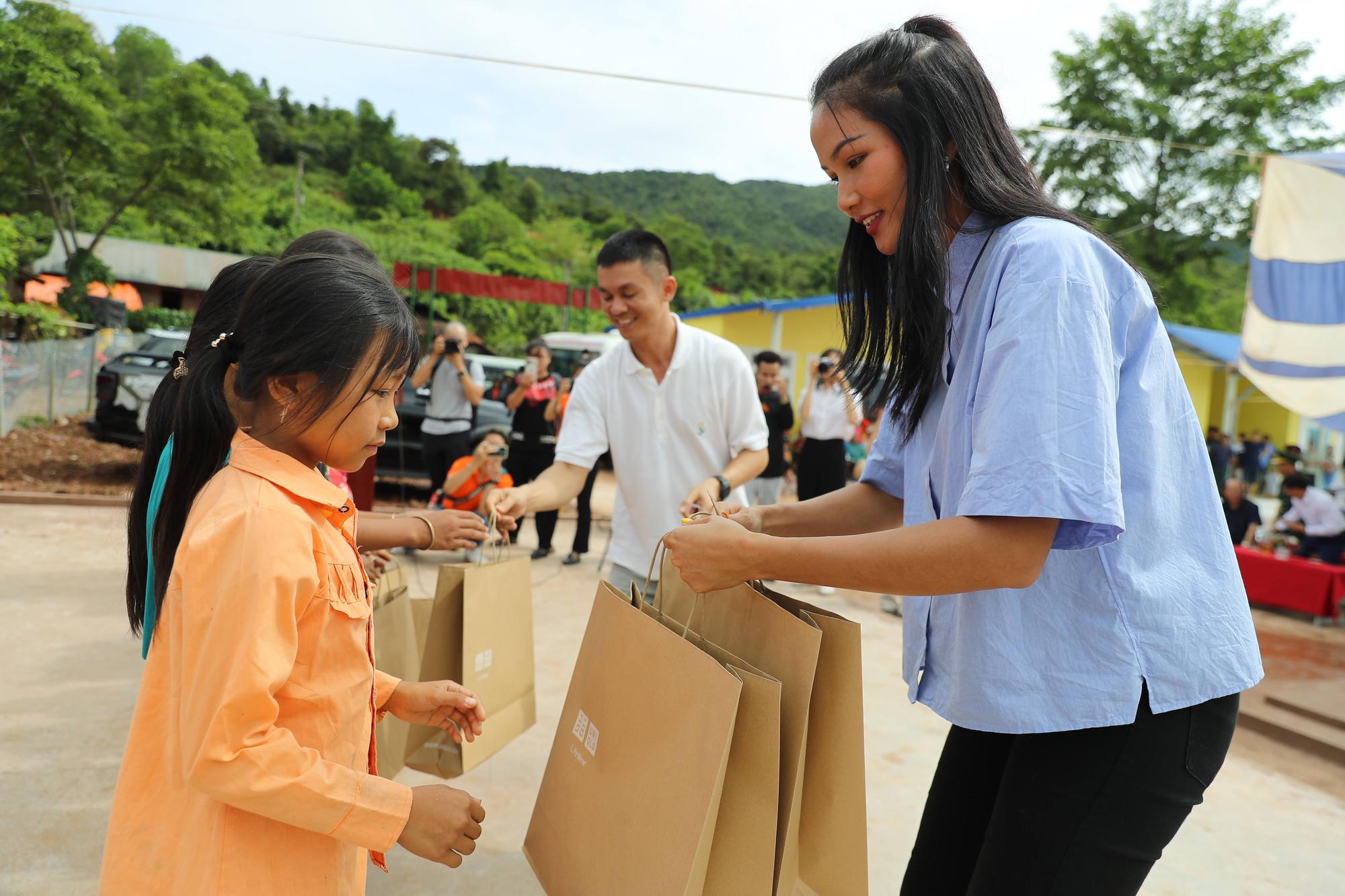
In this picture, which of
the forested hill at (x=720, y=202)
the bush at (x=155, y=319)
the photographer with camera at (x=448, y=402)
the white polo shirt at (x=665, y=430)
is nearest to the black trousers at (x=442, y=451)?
the photographer with camera at (x=448, y=402)

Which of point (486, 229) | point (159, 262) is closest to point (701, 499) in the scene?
point (159, 262)

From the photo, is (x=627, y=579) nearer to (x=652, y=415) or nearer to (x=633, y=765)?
(x=652, y=415)

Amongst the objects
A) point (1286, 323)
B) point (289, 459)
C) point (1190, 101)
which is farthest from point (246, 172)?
point (1190, 101)

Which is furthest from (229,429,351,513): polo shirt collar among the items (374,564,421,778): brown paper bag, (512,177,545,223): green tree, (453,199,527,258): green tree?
(512,177,545,223): green tree

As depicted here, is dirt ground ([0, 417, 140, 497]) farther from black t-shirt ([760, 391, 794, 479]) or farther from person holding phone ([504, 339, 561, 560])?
black t-shirt ([760, 391, 794, 479])

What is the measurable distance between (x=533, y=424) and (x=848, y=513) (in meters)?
5.86

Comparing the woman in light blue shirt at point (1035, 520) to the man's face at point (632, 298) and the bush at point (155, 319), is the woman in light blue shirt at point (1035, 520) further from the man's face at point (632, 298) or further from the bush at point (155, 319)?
the bush at point (155, 319)

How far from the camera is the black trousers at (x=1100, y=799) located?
47.2 inches

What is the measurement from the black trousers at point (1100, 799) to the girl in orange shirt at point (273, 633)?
30.1 inches

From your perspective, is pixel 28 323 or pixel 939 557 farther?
pixel 28 323

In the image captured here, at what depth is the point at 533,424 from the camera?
24.3 feet

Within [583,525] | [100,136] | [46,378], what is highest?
[100,136]

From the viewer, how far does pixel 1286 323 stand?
5.46 m

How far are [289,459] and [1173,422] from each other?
4.04ft
